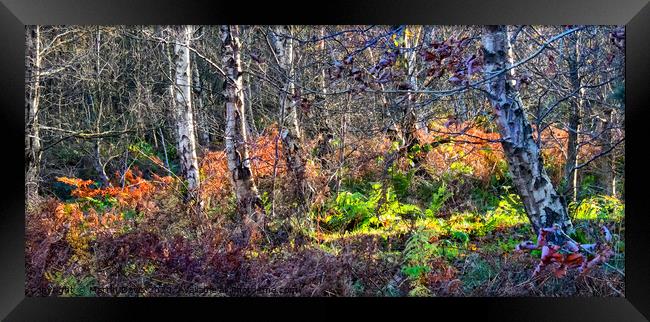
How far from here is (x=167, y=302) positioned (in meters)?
4.92

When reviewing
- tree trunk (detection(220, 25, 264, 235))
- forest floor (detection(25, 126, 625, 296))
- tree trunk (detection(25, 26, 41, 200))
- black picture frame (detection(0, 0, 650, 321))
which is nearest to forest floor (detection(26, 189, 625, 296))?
forest floor (detection(25, 126, 625, 296))

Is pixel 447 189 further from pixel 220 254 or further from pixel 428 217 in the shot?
pixel 220 254

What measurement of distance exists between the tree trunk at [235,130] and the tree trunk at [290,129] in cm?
47

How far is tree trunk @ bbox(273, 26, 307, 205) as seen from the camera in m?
7.09

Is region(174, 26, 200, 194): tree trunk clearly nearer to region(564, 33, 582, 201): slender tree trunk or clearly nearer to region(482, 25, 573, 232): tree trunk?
region(482, 25, 573, 232): tree trunk

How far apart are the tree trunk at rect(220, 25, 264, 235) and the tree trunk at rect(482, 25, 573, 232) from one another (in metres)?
2.84

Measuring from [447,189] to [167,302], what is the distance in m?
4.81

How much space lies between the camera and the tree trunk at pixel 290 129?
709 cm

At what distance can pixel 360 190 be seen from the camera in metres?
8.24

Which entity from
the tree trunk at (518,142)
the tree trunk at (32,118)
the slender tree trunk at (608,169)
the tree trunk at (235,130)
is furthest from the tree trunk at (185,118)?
the slender tree trunk at (608,169)

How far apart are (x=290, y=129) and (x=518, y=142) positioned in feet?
9.54

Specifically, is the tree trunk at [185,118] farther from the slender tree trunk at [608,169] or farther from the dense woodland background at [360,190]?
the slender tree trunk at [608,169]

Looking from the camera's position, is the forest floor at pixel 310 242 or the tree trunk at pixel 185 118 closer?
the forest floor at pixel 310 242

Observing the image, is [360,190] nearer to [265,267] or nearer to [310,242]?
[310,242]
